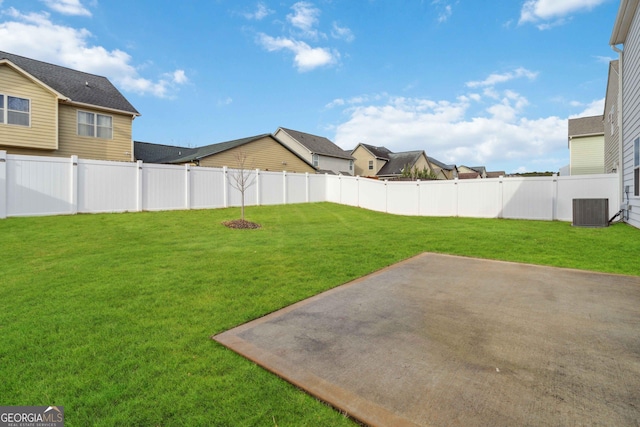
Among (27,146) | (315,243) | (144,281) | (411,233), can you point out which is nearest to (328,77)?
(411,233)

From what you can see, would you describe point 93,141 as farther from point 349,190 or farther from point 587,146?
point 587,146

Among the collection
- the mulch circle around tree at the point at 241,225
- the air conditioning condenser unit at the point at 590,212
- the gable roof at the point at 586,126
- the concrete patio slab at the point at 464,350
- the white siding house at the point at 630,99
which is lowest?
the concrete patio slab at the point at 464,350

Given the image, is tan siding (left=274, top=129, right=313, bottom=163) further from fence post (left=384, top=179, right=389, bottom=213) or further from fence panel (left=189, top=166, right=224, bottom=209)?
fence panel (left=189, top=166, right=224, bottom=209)

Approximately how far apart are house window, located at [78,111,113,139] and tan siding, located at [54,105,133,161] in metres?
0.17

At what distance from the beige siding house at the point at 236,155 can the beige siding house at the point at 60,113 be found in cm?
500

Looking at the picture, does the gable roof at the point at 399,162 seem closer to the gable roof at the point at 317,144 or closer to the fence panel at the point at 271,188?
the gable roof at the point at 317,144

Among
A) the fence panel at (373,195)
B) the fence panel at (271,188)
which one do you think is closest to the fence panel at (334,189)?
the fence panel at (373,195)

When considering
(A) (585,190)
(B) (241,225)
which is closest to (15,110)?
(B) (241,225)

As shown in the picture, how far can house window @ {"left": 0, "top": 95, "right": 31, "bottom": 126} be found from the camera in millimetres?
14258

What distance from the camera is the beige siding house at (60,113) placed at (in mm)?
14453

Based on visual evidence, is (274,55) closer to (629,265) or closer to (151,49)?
(151,49)

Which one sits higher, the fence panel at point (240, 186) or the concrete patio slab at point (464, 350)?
the fence panel at point (240, 186)

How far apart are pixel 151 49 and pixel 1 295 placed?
47.1 ft

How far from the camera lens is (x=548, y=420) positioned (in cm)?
184
